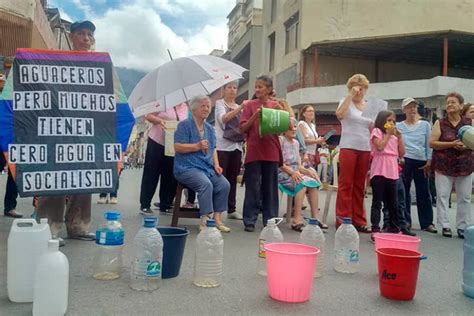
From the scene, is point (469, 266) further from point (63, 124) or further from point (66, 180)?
point (63, 124)

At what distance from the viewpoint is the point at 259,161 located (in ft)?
16.9

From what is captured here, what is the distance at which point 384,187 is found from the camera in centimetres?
523

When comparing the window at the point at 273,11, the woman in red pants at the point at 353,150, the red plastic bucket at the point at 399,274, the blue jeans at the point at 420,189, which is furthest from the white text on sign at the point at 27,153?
the window at the point at 273,11

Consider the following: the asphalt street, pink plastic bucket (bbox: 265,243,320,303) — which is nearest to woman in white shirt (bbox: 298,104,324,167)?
the asphalt street

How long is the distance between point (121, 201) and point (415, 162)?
4.91m

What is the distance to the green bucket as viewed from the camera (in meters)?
4.74

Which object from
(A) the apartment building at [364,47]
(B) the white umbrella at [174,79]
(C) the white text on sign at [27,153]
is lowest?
(C) the white text on sign at [27,153]

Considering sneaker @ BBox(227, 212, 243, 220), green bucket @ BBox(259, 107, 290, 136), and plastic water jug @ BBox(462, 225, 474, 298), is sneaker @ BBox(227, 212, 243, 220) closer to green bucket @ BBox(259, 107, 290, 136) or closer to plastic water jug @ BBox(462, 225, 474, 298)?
green bucket @ BBox(259, 107, 290, 136)

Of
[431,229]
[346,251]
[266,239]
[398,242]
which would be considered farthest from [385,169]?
[266,239]

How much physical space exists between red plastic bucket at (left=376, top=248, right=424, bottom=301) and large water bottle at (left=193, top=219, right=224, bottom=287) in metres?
1.17

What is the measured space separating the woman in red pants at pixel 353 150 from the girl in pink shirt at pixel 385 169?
0.14 meters

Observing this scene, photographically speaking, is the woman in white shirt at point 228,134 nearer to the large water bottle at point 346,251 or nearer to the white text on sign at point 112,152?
the white text on sign at point 112,152

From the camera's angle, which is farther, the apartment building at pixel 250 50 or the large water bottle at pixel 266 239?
the apartment building at pixel 250 50

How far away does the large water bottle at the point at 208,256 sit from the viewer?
122 inches
